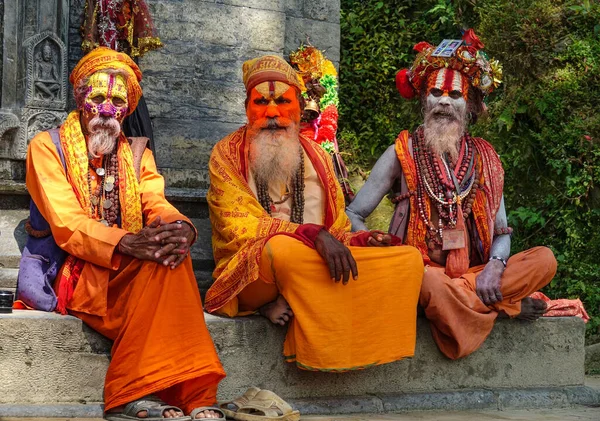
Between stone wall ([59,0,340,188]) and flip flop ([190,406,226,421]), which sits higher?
stone wall ([59,0,340,188])

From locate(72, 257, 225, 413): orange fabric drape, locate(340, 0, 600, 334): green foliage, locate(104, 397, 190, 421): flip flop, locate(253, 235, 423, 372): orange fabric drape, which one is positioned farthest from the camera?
locate(340, 0, 600, 334): green foliage

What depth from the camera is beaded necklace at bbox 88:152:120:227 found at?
19.5ft

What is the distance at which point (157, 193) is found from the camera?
6.10 m

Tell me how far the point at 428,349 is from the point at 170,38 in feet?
9.90

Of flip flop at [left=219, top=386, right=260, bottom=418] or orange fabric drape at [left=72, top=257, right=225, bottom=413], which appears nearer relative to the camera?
orange fabric drape at [left=72, top=257, right=225, bottom=413]

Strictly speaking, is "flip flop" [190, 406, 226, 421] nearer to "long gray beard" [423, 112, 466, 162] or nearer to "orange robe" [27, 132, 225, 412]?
"orange robe" [27, 132, 225, 412]

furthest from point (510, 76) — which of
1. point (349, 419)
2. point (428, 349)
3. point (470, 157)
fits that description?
Answer: point (349, 419)

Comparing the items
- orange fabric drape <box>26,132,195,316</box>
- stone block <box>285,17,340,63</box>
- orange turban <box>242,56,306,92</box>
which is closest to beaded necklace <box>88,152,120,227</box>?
orange fabric drape <box>26,132,195,316</box>

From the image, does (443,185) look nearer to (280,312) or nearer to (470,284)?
(470,284)

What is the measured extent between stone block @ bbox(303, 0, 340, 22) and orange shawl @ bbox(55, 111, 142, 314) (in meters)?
2.92

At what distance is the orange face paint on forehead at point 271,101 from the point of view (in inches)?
253

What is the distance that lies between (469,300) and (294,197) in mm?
1257

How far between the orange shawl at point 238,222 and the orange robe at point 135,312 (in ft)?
1.31

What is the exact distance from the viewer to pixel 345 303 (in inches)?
224
